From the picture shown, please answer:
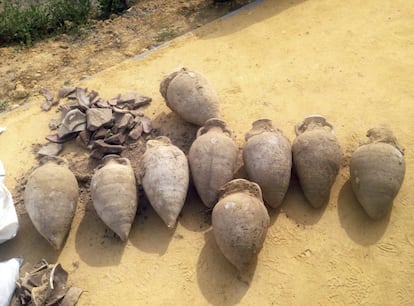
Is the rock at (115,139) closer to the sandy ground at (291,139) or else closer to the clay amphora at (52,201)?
the sandy ground at (291,139)

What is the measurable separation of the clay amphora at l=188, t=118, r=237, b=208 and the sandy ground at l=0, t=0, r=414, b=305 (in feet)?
0.73

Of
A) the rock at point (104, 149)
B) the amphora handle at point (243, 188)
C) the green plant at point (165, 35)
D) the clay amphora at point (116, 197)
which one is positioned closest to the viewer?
the amphora handle at point (243, 188)

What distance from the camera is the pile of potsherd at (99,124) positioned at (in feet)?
15.5

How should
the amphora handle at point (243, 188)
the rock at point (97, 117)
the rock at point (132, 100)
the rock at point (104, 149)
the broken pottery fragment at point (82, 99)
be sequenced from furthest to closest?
1. the rock at point (132, 100)
2. the broken pottery fragment at point (82, 99)
3. the rock at point (97, 117)
4. the rock at point (104, 149)
5. the amphora handle at point (243, 188)

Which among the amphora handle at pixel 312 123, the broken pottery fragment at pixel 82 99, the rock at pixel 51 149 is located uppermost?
the broken pottery fragment at pixel 82 99

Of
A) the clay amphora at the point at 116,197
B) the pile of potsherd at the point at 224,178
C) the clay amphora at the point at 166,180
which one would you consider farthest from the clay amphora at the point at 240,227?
the clay amphora at the point at 116,197

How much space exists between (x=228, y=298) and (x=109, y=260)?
41.7 inches

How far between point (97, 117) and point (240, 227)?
205 cm

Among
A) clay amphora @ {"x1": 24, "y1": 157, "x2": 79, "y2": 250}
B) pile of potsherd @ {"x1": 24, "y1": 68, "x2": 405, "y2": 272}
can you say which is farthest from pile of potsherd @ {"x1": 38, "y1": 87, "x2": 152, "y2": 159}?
clay amphora @ {"x1": 24, "y1": 157, "x2": 79, "y2": 250}

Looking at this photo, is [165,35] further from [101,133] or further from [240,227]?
[240,227]

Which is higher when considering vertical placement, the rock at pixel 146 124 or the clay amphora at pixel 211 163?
the clay amphora at pixel 211 163

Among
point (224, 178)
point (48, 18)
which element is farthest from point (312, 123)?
point (48, 18)

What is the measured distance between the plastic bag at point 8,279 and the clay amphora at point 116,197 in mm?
790

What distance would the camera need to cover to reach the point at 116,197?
403 centimetres
